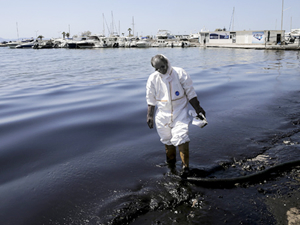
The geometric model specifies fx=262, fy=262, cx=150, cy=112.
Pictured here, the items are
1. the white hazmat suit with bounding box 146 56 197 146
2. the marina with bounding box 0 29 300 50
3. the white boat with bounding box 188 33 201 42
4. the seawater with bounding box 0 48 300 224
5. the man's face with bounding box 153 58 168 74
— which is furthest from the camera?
the white boat with bounding box 188 33 201 42

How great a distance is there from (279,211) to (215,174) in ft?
4.03

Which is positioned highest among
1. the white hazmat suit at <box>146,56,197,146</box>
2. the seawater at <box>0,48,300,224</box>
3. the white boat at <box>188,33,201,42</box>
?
the white boat at <box>188,33,201,42</box>

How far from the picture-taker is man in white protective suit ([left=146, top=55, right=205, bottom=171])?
3812mm

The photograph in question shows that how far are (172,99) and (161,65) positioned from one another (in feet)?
1.76

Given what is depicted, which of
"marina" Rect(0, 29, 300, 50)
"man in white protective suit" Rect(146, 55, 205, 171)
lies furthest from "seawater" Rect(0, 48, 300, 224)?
"marina" Rect(0, 29, 300, 50)

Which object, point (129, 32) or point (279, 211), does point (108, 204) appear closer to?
point (279, 211)

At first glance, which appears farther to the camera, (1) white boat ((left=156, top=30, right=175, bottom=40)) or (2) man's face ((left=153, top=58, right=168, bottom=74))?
(1) white boat ((left=156, top=30, right=175, bottom=40))

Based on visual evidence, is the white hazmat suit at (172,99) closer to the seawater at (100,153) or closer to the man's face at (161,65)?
the man's face at (161,65)

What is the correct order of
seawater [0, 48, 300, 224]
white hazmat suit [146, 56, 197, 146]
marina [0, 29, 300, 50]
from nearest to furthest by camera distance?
seawater [0, 48, 300, 224] < white hazmat suit [146, 56, 197, 146] < marina [0, 29, 300, 50]

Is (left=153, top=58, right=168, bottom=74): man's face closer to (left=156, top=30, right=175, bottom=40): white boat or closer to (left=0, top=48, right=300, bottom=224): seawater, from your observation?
(left=0, top=48, right=300, bottom=224): seawater

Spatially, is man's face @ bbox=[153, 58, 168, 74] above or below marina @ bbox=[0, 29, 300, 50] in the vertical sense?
below

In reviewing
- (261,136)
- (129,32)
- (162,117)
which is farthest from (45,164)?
(129,32)

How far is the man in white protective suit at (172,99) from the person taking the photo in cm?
381

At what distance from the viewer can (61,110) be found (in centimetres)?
905
